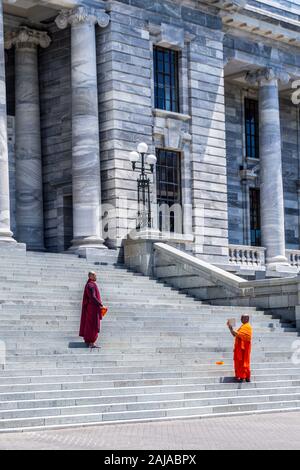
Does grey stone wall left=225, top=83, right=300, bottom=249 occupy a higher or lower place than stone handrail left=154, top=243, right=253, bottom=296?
higher

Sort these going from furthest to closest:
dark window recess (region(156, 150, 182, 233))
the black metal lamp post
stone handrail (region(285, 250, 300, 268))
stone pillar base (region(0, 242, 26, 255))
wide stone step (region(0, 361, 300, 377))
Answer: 1. stone handrail (region(285, 250, 300, 268))
2. dark window recess (region(156, 150, 182, 233))
3. the black metal lamp post
4. stone pillar base (region(0, 242, 26, 255))
5. wide stone step (region(0, 361, 300, 377))

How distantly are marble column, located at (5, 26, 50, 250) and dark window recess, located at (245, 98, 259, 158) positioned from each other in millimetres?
11872

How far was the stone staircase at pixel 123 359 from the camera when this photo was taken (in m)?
19.3

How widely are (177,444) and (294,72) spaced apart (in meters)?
31.3

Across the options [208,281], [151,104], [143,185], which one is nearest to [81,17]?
[151,104]

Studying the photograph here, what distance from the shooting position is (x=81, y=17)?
117 feet

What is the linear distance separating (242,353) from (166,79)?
18473 mm

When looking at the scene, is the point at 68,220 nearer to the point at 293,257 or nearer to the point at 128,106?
the point at 128,106

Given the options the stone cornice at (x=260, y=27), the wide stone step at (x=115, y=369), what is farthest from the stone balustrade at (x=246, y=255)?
the wide stone step at (x=115, y=369)

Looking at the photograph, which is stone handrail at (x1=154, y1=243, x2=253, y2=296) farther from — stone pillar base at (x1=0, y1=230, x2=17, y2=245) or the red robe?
the red robe

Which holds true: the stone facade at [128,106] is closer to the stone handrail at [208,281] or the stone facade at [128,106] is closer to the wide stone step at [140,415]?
the stone handrail at [208,281]

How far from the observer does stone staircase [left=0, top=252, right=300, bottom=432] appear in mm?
19312

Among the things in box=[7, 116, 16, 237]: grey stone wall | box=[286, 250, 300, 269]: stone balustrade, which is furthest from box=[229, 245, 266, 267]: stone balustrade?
box=[7, 116, 16, 237]: grey stone wall

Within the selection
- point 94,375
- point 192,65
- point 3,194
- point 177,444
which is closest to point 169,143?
point 192,65
